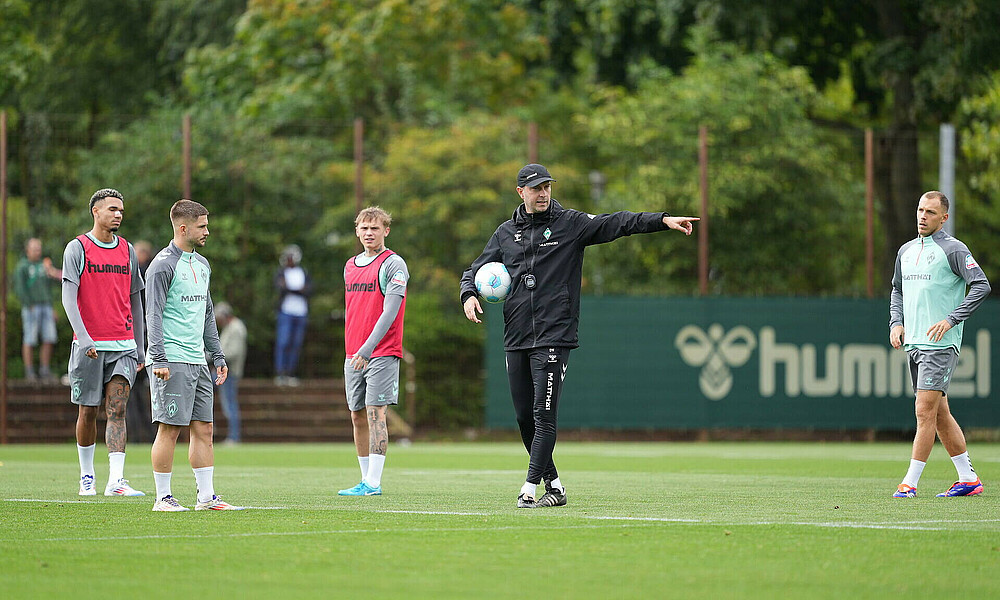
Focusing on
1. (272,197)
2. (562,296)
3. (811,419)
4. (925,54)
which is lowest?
(811,419)

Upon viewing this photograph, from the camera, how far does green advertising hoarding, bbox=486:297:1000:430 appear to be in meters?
20.8

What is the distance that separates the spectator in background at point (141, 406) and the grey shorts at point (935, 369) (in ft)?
35.9

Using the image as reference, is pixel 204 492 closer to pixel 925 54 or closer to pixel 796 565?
pixel 796 565

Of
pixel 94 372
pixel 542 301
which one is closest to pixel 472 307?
pixel 542 301

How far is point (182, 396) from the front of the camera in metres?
Answer: 8.73

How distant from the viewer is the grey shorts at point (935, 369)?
10031 millimetres

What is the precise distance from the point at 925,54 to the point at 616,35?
230 inches

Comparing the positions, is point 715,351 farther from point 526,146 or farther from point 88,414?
point 88,414

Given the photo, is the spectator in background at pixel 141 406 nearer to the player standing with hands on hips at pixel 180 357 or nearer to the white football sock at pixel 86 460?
the white football sock at pixel 86 460

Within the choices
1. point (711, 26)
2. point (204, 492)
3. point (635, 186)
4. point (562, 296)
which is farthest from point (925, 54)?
point (204, 492)

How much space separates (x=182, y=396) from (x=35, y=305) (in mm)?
12422

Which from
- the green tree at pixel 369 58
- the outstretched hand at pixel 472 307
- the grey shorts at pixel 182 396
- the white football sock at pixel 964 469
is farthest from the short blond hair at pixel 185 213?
the green tree at pixel 369 58

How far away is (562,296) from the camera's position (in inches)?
367

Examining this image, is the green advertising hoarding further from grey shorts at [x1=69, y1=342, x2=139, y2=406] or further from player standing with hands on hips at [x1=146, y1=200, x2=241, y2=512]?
player standing with hands on hips at [x1=146, y1=200, x2=241, y2=512]
